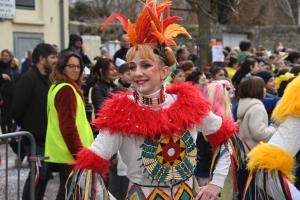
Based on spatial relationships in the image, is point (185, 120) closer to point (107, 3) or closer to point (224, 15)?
point (224, 15)

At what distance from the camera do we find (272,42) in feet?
78.7

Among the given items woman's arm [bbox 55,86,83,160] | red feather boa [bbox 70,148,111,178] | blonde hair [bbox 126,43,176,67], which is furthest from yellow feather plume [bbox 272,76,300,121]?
woman's arm [bbox 55,86,83,160]

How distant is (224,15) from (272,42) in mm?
2823

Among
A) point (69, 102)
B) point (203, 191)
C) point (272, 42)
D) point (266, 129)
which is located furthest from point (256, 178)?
point (272, 42)

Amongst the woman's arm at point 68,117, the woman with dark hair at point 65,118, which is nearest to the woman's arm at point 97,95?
the woman with dark hair at point 65,118

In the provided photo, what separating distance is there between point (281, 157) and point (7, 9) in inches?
455

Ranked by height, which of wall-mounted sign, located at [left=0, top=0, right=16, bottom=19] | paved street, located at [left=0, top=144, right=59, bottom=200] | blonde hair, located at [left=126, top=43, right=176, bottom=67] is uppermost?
wall-mounted sign, located at [left=0, top=0, right=16, bottom=19]

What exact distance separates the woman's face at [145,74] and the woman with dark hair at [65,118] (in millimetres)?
2134

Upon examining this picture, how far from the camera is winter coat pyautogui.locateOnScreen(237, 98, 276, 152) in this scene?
21.4 feet

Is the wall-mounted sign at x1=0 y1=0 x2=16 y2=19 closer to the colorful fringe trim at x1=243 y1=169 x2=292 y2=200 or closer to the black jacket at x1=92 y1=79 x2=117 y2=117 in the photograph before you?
the black jacket at x1=92 y1=79 x2=117 y2=117

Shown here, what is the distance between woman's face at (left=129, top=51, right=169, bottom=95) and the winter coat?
10.3ft

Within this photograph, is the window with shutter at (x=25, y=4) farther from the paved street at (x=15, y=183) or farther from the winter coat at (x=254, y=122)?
the winter coat at (x=254, y=122)

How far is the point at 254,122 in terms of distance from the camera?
6574 millimetres

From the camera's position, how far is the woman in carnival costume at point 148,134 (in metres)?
3.60
